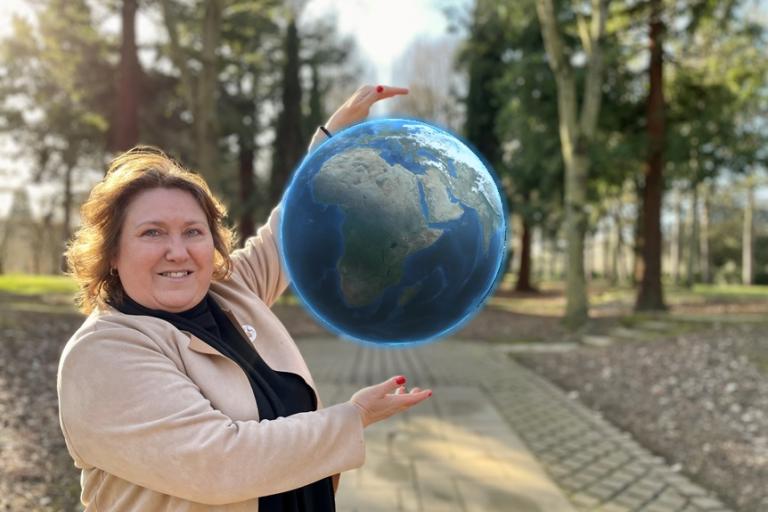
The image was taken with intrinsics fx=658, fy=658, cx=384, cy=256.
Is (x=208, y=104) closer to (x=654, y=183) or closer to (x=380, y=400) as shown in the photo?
(x=654, y=183)

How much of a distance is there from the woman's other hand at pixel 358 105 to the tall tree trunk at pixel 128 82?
12.1 metres

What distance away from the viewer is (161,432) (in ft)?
4.58

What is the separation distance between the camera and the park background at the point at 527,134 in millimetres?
7176

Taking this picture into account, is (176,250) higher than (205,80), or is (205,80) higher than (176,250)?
(205,80)

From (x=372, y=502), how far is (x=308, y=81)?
24.6 m

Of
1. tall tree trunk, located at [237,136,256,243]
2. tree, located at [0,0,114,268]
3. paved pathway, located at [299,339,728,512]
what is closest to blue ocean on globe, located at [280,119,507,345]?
paved pathway, located at [299,339,728,512]

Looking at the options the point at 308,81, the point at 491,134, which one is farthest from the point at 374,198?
the point at 308,81

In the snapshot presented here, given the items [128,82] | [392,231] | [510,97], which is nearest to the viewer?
[392,231]

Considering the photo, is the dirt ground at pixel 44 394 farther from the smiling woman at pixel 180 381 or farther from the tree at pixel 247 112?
the tree at pixel 247 112

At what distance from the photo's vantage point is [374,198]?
1775 millimetres

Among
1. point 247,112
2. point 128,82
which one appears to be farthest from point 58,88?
point 128,82

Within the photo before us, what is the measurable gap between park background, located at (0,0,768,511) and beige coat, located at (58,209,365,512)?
904 millimetres

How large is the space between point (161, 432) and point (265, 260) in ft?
3.28

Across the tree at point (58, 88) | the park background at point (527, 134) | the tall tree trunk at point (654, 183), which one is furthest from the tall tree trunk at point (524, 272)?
the tree at point (58, 88)
